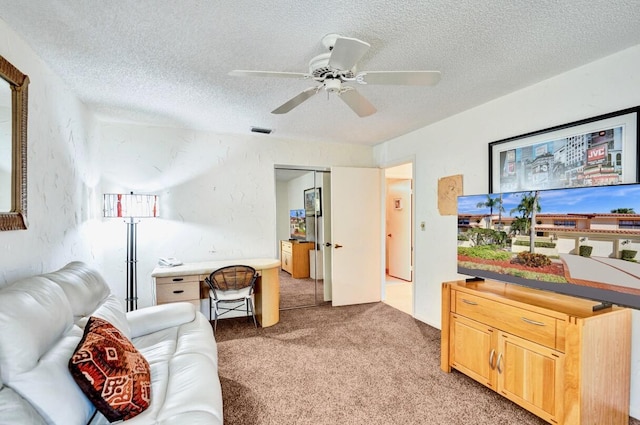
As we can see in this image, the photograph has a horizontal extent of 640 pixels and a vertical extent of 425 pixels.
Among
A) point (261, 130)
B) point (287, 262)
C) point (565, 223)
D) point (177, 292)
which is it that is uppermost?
point (261, 130)

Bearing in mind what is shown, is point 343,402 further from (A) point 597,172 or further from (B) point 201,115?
(B) point 201,115

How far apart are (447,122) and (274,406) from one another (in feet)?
10.4

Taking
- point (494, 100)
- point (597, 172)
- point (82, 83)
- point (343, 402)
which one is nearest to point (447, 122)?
point (494, 100)

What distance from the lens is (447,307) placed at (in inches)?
104

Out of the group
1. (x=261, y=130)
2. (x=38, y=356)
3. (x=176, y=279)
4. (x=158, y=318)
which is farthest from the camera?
(x=261, y=130)

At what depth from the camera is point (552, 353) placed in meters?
1.91

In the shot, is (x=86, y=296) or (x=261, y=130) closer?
(x=86, y=296)

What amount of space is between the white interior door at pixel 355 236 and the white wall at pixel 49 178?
9.44 feet

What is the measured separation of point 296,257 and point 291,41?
3272mm

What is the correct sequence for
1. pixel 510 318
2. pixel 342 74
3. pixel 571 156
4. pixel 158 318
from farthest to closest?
pixel 158 318 → pixel 571 156 → pixel 510 318 → pixel 342 74

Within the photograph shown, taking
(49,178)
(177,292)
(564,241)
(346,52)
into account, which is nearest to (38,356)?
(49,178)

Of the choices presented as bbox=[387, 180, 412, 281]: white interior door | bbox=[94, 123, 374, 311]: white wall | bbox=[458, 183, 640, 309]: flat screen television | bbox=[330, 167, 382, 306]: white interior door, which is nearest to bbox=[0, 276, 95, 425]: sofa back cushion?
bbox=[94, 123, 374, 311]: white wall

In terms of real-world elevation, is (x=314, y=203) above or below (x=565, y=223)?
above

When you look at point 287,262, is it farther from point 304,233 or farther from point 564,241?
point 564,241
